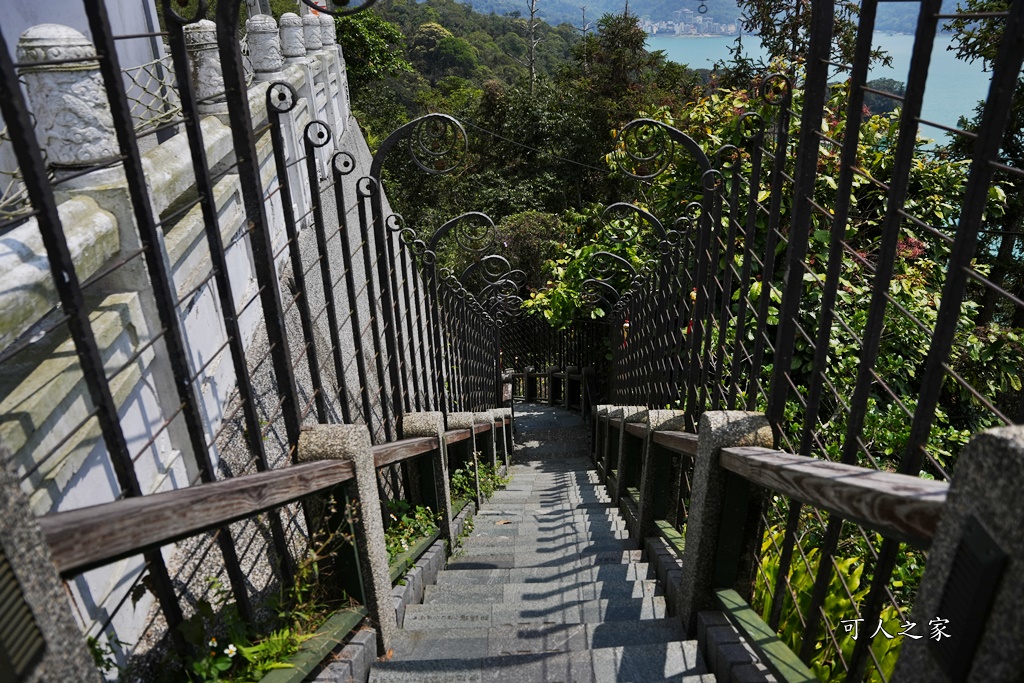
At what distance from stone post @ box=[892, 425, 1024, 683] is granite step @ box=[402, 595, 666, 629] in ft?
6.10

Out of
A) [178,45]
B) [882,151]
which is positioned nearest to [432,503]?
[178,45]

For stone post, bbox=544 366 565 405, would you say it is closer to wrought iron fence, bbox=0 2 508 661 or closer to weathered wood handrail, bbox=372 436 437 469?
wrought iron fence, bbox=0 2 508 661

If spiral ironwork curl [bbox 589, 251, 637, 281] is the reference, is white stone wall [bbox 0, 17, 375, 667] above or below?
above

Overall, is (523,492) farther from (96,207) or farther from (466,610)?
(96,207)

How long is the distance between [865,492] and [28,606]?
4.81 ft

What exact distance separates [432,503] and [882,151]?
5.11 meters

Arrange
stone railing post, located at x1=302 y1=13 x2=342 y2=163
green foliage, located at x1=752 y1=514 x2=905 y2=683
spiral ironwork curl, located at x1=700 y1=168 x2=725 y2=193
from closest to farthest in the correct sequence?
green foliage, located at x1=752 y1=514 x2=905 y2=683, spiral ironwork curl, located at x1=700 y1=168 x2=725 y2=193, stone railing post, located at x1=302 y1=13 x2=342 y2=163

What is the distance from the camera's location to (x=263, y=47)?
5797mm

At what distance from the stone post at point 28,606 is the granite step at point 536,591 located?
234 centimetres

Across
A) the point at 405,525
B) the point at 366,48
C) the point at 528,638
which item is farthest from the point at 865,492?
the point at 366,48

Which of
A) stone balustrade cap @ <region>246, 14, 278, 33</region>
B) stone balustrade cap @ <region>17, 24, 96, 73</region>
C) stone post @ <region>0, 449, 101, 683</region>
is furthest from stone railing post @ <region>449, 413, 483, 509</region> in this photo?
stone post @ <region>0, 449, 101, 683</region>

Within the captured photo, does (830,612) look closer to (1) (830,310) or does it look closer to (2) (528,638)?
(2) (528,638)

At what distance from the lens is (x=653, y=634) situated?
256 centimetres

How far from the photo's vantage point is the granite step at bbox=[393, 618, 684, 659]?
2439 mm
